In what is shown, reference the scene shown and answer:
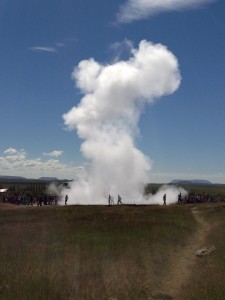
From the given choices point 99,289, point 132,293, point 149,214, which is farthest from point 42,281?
point 149,214

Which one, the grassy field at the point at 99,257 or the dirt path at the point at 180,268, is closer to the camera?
the grassy field at the point at 99,257

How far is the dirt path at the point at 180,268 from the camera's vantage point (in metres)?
17.4

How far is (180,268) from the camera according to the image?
71.6 feet

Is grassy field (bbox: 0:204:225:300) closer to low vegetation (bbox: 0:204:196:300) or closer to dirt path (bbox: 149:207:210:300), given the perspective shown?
low vegetation (bbox: 0:204:196:300)

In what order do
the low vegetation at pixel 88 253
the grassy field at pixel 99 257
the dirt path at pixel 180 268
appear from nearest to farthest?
the grassy field at pixel 99 257
the low vegetation at pixel 88 253
the dirt path at pixel 180 268

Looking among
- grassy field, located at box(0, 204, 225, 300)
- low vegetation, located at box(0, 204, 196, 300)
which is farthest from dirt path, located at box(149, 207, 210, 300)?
low vegetation, located at box(0, 204, 196, 300)

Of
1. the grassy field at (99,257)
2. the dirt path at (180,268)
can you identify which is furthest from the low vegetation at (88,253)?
the dirt path at (180,268)

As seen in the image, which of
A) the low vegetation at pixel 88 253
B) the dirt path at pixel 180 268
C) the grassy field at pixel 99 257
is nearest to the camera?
the grassy field at pixel 99 257

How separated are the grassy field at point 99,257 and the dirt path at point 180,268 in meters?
0.24

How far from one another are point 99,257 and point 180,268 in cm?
400

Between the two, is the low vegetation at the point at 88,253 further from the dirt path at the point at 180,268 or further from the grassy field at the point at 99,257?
the dirt path at the point at 180,268

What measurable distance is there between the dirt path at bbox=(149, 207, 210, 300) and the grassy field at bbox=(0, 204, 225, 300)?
0.24 metres

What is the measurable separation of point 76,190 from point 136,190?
15.8 metres

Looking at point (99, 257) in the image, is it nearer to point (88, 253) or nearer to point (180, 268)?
point (88, 253)
